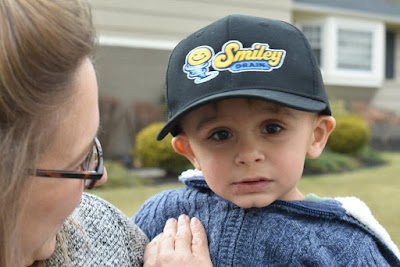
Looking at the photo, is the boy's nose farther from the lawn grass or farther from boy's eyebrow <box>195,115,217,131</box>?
the lawn grass

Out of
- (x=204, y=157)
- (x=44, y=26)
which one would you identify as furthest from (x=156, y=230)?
(x=44, y=26)

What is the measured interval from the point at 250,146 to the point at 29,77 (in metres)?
0.71

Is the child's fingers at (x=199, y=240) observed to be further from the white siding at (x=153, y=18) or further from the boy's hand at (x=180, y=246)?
the white siding at (x=153, y=18)

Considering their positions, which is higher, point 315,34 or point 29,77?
point 29,77

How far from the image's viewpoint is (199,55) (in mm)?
1999

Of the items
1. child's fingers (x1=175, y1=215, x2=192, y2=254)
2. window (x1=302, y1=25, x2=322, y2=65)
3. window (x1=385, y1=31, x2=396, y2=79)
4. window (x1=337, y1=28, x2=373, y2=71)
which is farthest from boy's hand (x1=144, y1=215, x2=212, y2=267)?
window (x1=385, y1=31, x2=396, y2=79)

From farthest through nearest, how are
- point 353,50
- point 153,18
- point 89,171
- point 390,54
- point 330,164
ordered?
point 390,54, point 353,50, point 153,18, point 330,164, point 89,171

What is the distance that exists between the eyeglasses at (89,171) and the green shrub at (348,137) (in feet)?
45.1

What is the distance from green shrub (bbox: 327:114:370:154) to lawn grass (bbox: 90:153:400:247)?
155 centimetres

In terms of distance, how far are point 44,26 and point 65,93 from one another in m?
0.19

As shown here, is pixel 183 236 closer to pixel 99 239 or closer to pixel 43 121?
pixel 99 239

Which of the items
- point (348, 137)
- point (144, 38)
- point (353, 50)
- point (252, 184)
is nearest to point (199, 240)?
point (252, 184)

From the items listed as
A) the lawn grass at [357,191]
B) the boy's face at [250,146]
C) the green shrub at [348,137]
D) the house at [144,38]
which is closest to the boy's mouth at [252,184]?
the boy's face at [250,146]

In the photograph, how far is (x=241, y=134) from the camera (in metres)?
1.95
